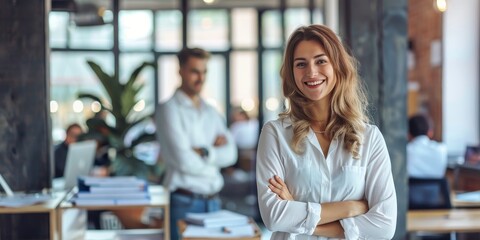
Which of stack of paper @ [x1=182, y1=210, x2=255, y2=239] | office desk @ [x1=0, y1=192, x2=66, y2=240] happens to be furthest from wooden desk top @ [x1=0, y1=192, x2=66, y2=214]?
stack of paper @ [x1=182, y1=210, x2=255, y2=239]

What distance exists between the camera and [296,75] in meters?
2.55

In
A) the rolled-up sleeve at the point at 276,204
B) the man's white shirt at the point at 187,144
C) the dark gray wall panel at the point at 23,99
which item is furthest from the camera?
the man's white shirt at the point at 187,144

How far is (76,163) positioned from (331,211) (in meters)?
2.35

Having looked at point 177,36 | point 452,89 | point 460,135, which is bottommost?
point 460,135

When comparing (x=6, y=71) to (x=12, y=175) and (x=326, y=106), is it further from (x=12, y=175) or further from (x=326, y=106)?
(x=326, y=106)

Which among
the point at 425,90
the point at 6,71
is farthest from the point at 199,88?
the point at 425,90

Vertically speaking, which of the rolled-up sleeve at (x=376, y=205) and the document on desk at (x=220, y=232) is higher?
the rolled-up sleeve at (x=376, y=205)

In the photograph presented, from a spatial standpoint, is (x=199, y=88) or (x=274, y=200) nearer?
(x=274, y=200)

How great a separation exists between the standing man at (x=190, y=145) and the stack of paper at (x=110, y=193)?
25.8 inches

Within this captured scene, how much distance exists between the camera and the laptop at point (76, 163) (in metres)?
4.36

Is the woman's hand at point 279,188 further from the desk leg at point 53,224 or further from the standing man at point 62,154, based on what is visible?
the standing man at point 62,154

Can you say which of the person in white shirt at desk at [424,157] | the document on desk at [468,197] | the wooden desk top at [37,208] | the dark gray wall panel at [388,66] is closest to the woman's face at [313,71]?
the wooden desk top at [37,208]

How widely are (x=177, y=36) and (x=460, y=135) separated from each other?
430 cm

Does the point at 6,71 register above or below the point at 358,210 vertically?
above
